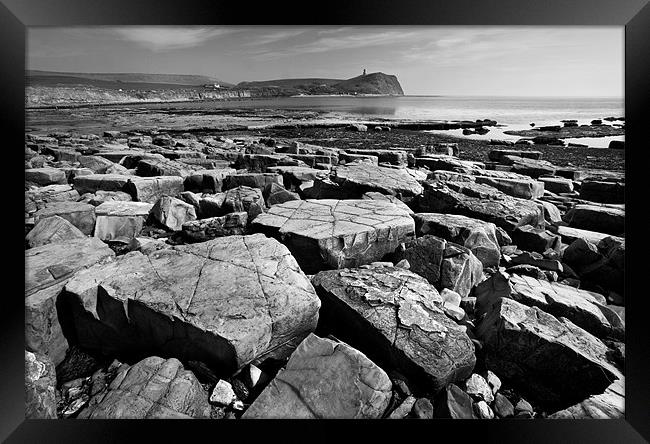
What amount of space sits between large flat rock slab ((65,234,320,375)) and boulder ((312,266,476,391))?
0.62ft

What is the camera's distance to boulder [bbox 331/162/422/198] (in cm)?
420

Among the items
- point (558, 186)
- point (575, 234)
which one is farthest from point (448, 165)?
point (575, 234)

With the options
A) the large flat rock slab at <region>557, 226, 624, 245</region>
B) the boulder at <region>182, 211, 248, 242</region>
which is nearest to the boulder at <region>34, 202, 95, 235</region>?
the boulder at <region>182, 211, 248, 242</region>

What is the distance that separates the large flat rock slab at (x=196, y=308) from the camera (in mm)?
1765

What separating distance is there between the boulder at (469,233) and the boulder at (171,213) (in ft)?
7.92

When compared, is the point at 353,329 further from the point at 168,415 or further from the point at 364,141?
the point at 364,141

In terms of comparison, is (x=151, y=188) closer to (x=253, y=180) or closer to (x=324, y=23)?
(x=253, y=180)

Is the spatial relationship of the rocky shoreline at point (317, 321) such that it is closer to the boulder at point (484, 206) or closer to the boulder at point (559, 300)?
the boulder at point (559, 300)

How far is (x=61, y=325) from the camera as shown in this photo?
200cm

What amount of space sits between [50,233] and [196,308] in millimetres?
1868

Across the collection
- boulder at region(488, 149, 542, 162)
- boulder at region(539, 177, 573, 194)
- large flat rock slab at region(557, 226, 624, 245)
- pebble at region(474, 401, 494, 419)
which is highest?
boulder at region(488, 149, 542, 162)

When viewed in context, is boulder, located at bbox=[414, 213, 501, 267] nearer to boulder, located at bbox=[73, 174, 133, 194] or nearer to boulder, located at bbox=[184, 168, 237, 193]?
boulder, located at bbox=[184, 168, 237, 193]

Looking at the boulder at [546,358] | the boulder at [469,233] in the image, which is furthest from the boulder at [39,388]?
the boulder at [469,233]

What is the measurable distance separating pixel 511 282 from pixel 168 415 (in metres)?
2.29
